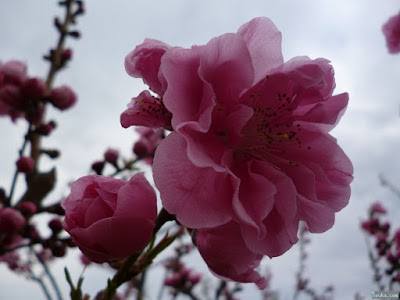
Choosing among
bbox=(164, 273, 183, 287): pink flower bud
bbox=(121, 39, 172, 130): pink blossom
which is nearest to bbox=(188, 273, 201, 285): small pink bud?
bbox=(164, 273, 183, 287): pink flower bud

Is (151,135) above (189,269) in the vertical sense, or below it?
above

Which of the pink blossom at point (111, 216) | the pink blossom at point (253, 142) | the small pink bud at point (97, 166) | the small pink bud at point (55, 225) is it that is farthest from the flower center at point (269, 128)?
the small pink bud at point (97, 166)

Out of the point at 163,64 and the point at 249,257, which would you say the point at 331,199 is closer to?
the point at 249,257

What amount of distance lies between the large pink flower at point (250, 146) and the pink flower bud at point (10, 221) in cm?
106

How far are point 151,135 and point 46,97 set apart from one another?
117 centimetres

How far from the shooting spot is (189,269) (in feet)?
14.9

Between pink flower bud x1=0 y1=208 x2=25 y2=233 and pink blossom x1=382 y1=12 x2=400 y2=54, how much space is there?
329 cm

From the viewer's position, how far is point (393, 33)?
322cm

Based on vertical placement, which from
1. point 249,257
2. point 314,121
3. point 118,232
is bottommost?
point 249,257

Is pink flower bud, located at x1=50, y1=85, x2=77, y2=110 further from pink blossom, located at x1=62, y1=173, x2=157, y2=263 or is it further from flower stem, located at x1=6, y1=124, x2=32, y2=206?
pink blossom, located at x1=62, y1=173, x2=157, y2=263

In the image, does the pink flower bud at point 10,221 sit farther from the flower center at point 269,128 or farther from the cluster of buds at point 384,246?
the cluster of buds at point 384,246

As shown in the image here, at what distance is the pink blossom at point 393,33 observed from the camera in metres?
3.20

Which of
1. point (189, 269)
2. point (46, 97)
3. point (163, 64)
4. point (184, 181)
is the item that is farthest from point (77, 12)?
point (189, 269)

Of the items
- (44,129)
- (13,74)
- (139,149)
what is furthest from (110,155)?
(13,74)
